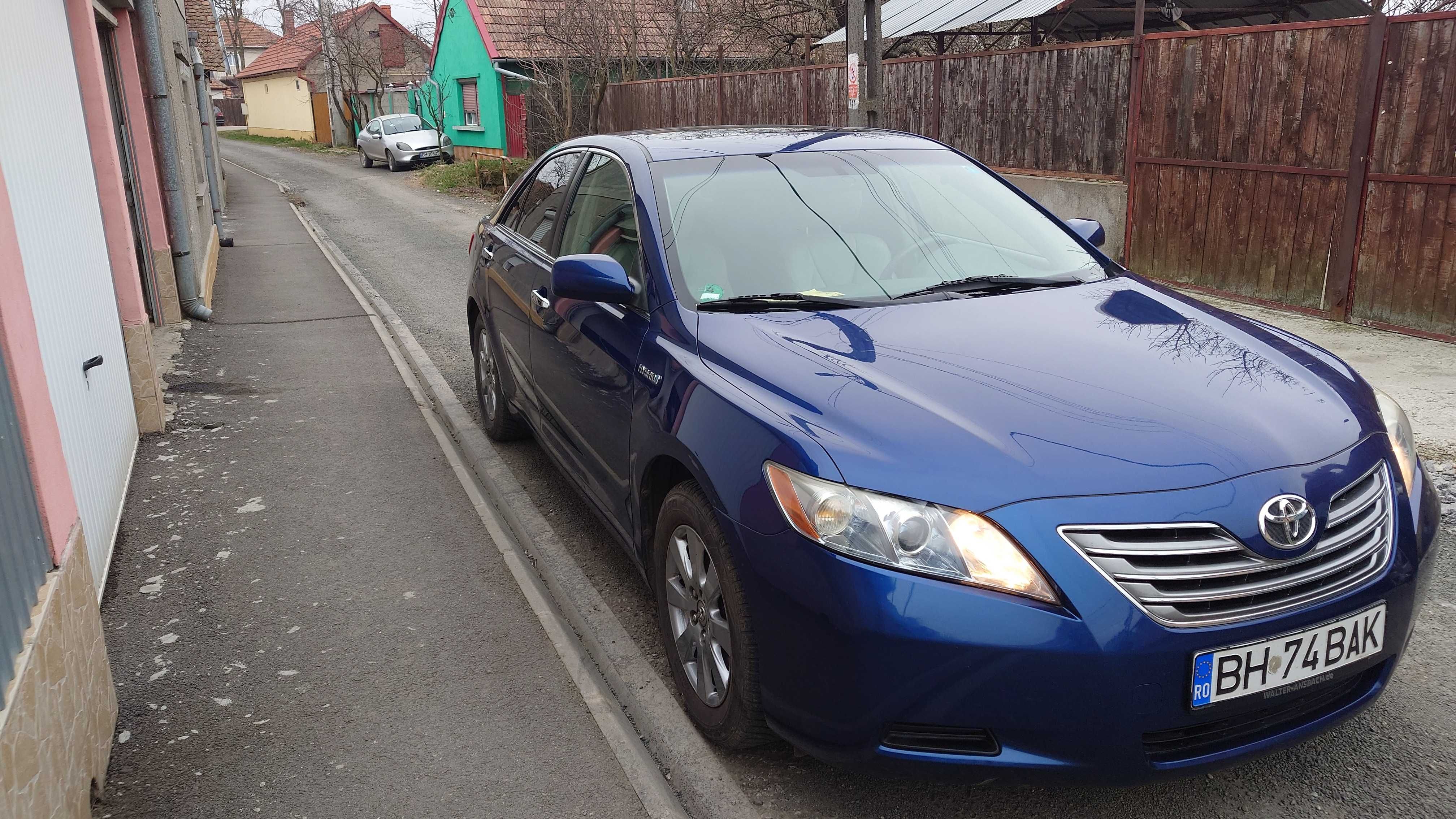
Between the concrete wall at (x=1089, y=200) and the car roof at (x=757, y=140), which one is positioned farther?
the concrete wall at (x=1089, y=200)

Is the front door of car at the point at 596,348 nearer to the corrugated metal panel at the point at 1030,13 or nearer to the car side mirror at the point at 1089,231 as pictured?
the car side mirror at the point at 1089,231

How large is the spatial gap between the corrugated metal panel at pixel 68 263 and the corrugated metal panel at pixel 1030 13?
8759 millimetres

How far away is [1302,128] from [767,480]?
7.74 metres

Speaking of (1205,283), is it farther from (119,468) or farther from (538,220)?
(119,468)

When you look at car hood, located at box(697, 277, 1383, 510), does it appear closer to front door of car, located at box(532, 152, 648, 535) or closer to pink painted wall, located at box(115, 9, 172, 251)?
front door of car, located at box(532, 152, 648, 535)

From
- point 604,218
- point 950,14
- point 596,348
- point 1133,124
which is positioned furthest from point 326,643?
point 950,14

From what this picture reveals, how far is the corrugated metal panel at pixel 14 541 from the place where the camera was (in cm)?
250

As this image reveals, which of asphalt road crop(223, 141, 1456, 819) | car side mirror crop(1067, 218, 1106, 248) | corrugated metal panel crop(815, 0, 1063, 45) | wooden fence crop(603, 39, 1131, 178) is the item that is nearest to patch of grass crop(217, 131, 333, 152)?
wooden fence crop(603, 39, 1131, 178)

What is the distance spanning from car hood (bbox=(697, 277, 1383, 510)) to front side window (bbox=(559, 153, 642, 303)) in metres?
0.67

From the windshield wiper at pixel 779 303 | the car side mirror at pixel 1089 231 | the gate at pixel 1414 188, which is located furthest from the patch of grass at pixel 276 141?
the windshield wiper at pixel 779 303

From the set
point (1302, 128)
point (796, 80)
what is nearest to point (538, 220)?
point (1302, 128)

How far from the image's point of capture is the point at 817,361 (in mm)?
2979

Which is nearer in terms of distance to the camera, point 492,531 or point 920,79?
point 492,531

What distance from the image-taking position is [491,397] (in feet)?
19.5
